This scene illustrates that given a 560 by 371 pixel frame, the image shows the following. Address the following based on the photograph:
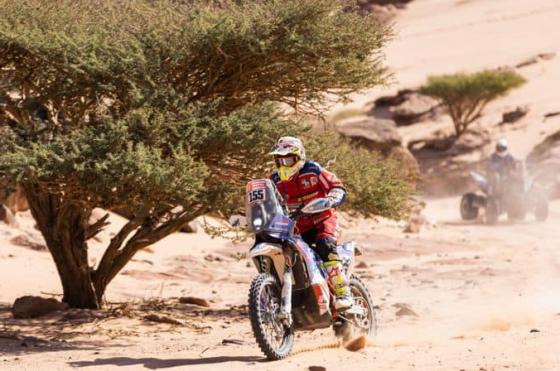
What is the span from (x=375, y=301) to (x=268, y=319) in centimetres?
629

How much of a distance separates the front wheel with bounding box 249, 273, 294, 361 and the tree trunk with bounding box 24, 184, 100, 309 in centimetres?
459

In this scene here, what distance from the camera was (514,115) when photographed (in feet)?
150

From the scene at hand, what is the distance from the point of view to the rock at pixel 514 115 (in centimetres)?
4562

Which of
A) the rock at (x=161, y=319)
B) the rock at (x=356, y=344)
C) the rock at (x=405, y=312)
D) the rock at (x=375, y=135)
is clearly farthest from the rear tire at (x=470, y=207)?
the rock at (x=356, y=344)

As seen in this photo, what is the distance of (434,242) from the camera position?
957 inches

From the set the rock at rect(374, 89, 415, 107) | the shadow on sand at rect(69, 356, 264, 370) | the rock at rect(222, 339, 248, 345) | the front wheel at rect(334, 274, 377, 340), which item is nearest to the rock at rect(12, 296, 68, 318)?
the rock at rect(222, 339, 248, 345)

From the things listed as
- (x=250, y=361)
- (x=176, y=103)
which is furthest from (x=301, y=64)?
(x=250, y=361)

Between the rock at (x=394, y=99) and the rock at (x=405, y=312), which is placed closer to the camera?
the rock at (x=405, y=312)

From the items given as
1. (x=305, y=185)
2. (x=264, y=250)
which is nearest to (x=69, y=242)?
(x=305, y=185)

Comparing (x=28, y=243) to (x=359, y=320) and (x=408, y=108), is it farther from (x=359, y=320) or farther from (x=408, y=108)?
(x=408, y=108)

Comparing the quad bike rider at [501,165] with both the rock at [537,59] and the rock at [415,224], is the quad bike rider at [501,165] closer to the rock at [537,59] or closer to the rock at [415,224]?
the rock at [415,224]

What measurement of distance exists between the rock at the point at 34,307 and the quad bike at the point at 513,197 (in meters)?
16.4

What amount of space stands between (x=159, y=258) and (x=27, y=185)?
7.69m

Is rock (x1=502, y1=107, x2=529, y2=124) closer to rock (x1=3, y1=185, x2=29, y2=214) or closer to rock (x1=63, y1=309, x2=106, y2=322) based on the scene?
rock (x1=3, y1=185, x2=29, y2=214)
